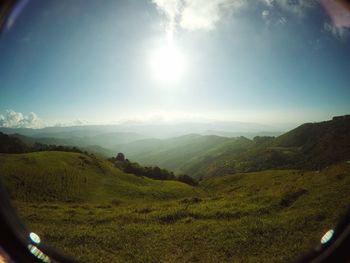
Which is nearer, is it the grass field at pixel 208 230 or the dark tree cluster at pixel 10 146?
the grass field at pixel 208 230

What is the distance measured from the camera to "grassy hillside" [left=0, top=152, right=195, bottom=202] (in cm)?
5003

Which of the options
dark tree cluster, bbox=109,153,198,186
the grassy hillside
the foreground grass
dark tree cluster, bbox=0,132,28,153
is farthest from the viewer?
dark tree cluster, bbox=109,153,198,186

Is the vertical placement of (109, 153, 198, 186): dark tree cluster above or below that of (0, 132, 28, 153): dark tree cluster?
below

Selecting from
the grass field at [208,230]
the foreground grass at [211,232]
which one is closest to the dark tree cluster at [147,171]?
the grass field at [208,230]

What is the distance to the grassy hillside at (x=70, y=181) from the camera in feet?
164

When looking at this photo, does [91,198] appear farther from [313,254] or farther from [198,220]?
[313,254]

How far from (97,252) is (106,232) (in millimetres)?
4102

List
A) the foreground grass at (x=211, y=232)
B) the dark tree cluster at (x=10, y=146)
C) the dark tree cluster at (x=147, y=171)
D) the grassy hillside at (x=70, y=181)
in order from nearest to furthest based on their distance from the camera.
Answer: the foreground grass at (x=211, y=232)
the grassy hillside at (x=70, y=181)
the dark tree cluster at (x=10, y=146)
the dark tree cluster at (x=147, y=171)

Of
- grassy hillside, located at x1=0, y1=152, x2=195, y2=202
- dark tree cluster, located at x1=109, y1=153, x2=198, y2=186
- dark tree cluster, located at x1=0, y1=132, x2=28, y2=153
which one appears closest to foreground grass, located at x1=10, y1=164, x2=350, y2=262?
grassy hillside, located at x1=0, y1=152, x2=195, y2=202

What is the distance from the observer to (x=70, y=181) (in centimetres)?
5925

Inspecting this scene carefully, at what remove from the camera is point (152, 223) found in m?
18.3

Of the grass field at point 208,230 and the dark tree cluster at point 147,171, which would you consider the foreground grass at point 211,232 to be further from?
the dark tree cluster at point 147,171

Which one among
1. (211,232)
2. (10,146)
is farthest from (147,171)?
(211,232)

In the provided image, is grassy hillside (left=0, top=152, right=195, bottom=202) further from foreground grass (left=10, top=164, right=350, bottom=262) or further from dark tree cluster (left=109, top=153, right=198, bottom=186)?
Answer: foreground grass (left=10, top=164, right=350, bottom=262)
